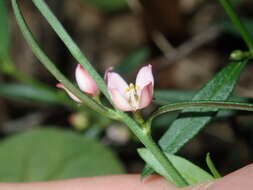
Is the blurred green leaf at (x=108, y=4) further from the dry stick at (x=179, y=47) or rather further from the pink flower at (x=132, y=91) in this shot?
the pink flower at (x=132, y=91)

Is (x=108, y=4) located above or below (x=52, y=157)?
above

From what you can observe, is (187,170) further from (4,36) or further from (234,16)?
(4,36)

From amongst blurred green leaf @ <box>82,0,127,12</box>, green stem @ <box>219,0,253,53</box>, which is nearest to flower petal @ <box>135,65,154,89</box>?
green stem @ <box>219,0,253,53</box>

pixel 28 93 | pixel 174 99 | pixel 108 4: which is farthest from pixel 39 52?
pixel 108 4

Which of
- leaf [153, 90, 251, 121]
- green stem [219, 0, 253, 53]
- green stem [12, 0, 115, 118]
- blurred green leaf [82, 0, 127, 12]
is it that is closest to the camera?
green stem [12, 0, 115, 118]

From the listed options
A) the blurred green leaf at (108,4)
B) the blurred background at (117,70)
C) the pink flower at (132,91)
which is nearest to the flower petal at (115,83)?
the pink flower at (132,91)

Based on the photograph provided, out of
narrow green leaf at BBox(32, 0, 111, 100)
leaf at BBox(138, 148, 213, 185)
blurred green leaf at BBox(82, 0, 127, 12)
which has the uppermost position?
narrow green leaf at BBox(32, 0, 111, 100)

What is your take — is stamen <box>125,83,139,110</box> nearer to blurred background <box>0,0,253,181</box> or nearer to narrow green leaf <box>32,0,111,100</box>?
narrow green leaf <box>32,0,111,100</box>
